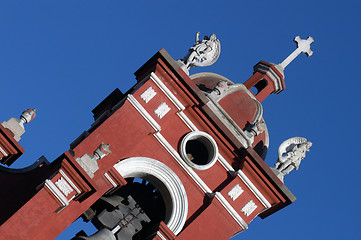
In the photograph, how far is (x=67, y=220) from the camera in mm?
21344

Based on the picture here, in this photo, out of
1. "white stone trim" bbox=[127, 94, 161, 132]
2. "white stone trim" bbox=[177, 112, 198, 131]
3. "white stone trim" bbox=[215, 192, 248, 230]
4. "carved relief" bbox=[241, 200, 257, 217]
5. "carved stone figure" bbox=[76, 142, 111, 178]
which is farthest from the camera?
"white stone trim" bbox=[177, 112, 198, 131]

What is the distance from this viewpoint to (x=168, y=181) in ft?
75.3

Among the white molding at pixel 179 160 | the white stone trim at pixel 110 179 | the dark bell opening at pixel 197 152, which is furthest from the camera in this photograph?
the dark bell opening at pixel 197 152

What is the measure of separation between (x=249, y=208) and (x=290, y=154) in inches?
93.8

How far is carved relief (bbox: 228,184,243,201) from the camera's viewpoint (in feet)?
75.9

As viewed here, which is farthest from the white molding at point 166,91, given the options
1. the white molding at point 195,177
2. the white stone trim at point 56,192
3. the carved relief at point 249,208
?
the white stone trim at point 56,192

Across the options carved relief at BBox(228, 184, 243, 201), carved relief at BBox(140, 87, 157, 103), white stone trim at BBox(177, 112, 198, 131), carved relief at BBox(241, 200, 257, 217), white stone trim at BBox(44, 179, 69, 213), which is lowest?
carved relief at BBox(241, 200, 257, 217)

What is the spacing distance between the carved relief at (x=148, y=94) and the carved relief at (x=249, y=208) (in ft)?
13.6

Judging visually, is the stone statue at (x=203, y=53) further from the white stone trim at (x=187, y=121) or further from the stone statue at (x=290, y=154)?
the stone statue at (x=290, y=154)

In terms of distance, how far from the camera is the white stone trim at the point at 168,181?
2272 cm

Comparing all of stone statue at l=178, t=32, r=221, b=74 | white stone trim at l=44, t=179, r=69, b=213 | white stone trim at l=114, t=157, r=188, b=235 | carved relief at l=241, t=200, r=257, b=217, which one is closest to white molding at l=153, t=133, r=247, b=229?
carved relief at l=241, t=200, r=257, b=217

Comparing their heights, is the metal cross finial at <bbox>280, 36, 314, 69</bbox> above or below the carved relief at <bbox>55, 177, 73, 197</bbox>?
below

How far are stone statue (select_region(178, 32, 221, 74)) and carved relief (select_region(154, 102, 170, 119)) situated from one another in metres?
1.37

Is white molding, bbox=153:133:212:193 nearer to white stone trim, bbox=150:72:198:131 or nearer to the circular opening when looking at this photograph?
the circular opening
